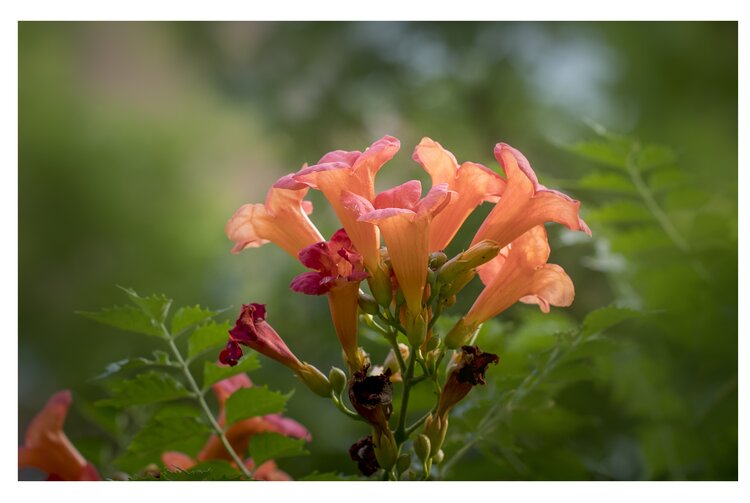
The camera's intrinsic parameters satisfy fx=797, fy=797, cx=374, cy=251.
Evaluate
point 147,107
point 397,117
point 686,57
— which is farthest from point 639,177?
point 147,107

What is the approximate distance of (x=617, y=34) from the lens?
1974mm

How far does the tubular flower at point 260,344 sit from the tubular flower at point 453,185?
0.45 ft

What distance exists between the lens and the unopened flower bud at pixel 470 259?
1.90ft

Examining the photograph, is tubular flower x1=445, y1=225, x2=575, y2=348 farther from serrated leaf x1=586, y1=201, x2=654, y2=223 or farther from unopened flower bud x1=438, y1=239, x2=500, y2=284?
serrated leaf x1=586, y1=201, x2=654, y2=223

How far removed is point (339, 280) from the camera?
561 mm

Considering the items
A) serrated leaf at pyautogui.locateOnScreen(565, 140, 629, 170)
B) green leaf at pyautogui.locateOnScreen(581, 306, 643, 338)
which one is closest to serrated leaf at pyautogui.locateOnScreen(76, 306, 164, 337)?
green leaf at pyautogui.locateOnScreen(581, 306, 643, 338)

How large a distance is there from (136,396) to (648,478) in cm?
63

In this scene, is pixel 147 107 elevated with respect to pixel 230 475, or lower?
elevated

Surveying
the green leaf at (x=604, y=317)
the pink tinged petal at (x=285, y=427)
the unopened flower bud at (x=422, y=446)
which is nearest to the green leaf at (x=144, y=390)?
the pink tinged petal at (x=285, y=427)

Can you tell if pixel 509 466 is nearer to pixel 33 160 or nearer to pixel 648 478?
pixel 648 478

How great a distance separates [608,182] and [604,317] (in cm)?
33

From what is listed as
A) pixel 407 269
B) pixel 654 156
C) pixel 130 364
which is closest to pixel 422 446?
pixel 407 269

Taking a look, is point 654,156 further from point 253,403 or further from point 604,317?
point 253,403

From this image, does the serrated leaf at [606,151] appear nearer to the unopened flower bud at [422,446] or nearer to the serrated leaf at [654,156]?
the serrated leaf at [654,156]
